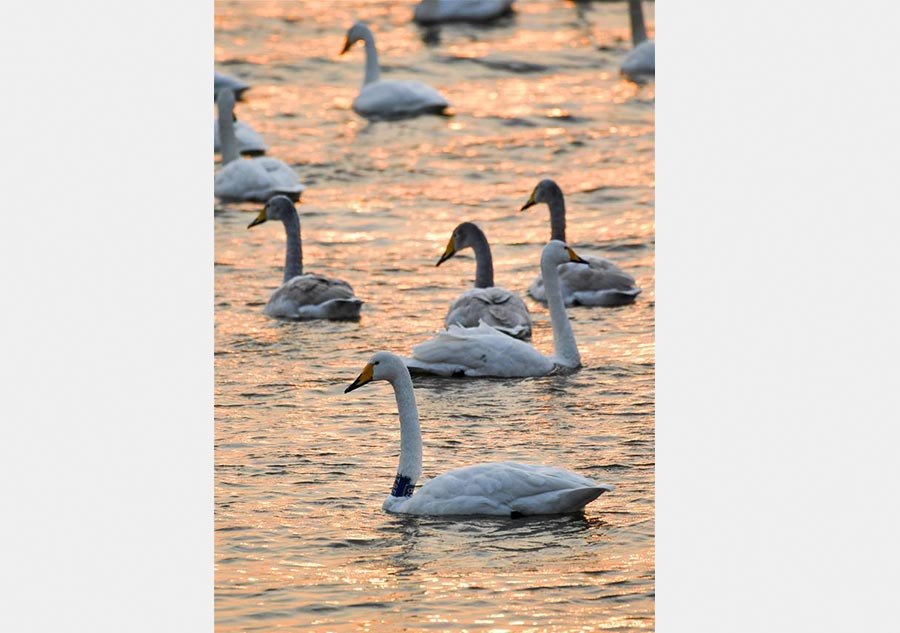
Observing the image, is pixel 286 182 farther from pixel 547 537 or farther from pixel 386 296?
pixel 547 537

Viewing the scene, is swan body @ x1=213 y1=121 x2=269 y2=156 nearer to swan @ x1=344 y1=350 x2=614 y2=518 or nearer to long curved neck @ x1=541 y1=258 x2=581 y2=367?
long curved neck @ x1=541 y1=258 x2=581 y2=367

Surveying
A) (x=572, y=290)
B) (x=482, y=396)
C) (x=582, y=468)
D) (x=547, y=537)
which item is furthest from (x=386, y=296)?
(x=547, y=537)

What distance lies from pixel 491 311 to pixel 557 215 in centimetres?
219

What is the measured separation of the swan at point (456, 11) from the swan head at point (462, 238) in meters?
12.3

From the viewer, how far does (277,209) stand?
15.8 m

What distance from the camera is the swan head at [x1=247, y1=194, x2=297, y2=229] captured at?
15617 millimetres

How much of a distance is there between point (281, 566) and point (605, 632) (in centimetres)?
176

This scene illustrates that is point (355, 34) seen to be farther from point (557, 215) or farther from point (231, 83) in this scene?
point (557, 215)

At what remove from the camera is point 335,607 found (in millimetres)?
8609

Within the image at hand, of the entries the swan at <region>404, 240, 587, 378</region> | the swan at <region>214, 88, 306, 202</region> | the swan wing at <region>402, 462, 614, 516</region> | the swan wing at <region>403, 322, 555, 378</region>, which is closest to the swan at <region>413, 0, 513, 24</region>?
the swan at <region>214, 88, 306, 202</region>

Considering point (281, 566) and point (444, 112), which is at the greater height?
point (444, 112)

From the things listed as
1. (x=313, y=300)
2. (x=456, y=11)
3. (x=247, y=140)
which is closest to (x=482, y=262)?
(x=313, y=300)

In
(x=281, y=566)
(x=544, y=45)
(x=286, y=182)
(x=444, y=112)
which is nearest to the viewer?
(x=281, y=566)

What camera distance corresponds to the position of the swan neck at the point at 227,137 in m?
19.5
